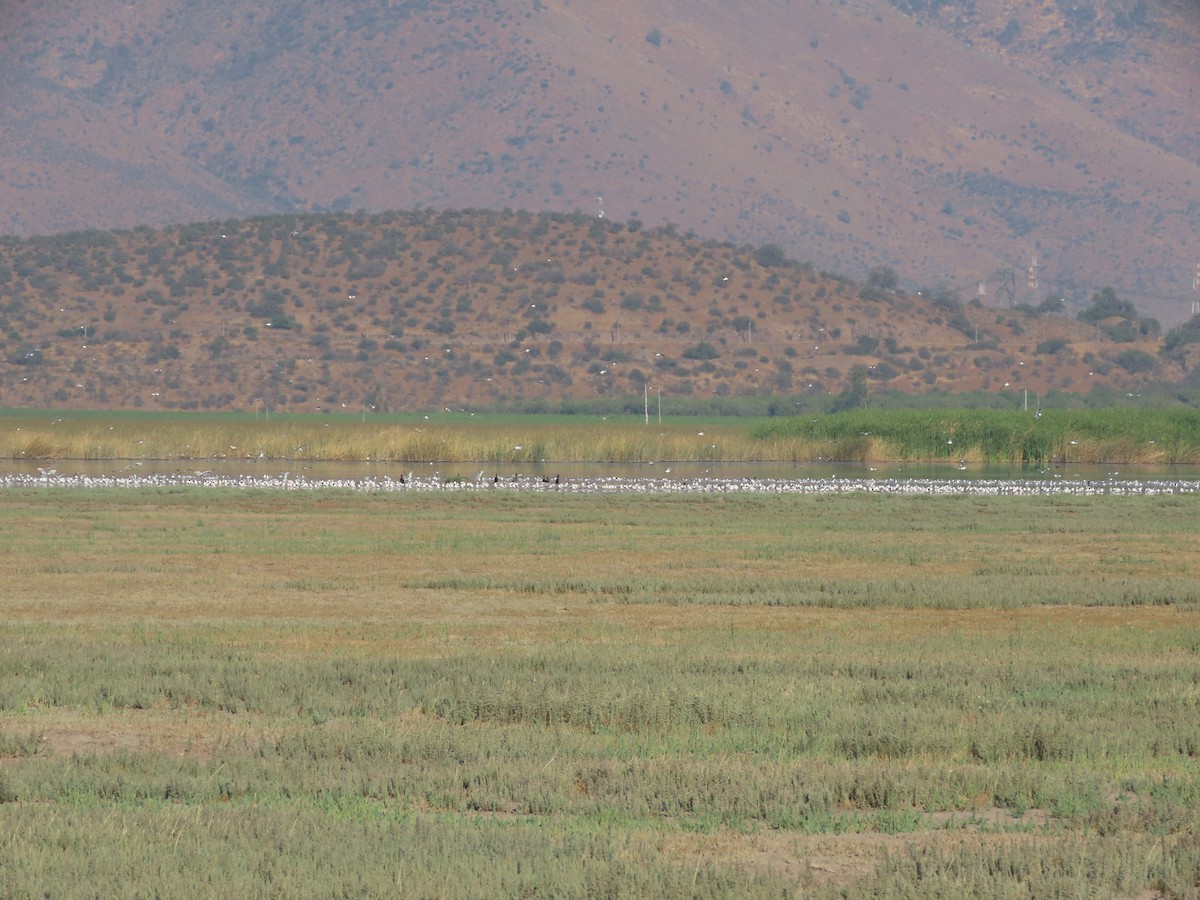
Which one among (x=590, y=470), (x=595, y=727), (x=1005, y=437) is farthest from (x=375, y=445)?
(x=595, y=727)

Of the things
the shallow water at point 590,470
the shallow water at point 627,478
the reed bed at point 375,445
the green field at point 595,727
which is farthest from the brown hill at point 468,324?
the green field at point 595,727

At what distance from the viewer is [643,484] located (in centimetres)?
4369

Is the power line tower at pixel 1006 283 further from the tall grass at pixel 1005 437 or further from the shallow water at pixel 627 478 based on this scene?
the shallow water at pixel 627 478

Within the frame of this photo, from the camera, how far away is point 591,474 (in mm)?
51312

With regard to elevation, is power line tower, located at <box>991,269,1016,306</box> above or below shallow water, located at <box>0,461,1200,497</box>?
above

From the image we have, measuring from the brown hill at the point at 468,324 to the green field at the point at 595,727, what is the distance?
78.4 metres

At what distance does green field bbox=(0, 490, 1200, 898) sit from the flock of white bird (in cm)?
1675

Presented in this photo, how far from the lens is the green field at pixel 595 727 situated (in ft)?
27.8

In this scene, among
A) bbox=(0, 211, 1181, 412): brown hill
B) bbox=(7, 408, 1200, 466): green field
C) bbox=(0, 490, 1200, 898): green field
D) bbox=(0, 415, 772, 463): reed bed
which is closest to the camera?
bbox=(0, 490, 1200, 898): green field

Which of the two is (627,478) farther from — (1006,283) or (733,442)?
(1006,283)

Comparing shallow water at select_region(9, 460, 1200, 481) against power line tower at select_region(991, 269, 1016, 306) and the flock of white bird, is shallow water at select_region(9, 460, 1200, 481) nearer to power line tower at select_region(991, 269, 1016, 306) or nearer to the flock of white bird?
the flock of white bird

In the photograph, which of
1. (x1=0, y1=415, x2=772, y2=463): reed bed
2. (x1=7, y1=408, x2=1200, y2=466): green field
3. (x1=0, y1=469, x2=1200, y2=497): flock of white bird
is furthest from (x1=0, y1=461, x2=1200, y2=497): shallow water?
(x1=7, y1=408, x2=1200, y2=466): green field

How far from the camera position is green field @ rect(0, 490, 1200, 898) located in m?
8.46

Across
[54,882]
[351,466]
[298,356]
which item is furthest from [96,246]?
[54,882]
